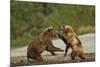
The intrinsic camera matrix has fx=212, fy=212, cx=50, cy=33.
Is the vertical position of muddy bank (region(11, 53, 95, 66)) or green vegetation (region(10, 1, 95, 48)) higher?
→ green vegetation (region(10, 1, 95, 48))

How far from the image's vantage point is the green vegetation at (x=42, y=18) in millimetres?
1993

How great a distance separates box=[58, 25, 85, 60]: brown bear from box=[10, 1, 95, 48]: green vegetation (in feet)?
0.18

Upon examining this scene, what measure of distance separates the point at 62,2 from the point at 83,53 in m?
0.59

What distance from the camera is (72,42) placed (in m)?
2.23

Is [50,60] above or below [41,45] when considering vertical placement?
below

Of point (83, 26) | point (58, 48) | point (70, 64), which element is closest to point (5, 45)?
point (58, 48)

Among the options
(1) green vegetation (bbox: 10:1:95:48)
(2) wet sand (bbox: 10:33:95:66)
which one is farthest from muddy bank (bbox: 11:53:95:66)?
(1) green vegetation (bbox: 10:1:95:48)

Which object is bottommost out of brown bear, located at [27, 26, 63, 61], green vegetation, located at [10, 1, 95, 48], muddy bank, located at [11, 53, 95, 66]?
muddy bank, located at [11, 53, 95, 66]

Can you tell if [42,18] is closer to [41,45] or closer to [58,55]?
[41,45]

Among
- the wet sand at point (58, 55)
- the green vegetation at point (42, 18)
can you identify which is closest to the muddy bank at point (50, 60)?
the wet sand at point (58, 55)

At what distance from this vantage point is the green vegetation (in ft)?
6.54

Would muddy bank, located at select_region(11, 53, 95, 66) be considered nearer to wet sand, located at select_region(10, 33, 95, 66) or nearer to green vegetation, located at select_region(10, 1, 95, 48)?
wet sand, located at select_region(10, 33, 95, 66)

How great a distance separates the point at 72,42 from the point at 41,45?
13.7 inches

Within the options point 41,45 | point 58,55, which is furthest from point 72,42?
point 41,45
